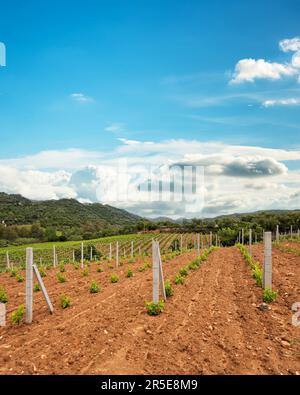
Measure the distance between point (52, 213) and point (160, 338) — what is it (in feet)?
396

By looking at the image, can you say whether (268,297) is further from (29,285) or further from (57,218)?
(57,218)

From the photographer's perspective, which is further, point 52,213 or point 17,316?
point 52,213

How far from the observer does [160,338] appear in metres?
5.77

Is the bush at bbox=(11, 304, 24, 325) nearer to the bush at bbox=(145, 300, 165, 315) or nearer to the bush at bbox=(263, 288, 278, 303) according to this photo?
the bush at bbox=(145, 300, 165, 315)

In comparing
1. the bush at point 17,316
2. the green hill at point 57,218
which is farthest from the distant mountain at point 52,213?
the bush at point 17,316

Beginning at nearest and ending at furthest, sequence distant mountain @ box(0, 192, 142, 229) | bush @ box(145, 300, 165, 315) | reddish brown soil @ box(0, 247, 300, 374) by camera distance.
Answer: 1. reddish brown soil @ box(0, 247, 300, 374)
2. bush @ box(145, 300, 165, 315)
3. distant mountain @ box(0, 192, 142, 229)

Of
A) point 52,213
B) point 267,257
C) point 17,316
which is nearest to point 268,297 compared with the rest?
point 267,257

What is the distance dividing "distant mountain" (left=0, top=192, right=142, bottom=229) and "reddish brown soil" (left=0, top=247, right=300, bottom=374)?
103m

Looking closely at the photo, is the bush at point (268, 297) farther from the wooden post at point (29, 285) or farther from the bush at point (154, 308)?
the wooden post at point (29, 285)

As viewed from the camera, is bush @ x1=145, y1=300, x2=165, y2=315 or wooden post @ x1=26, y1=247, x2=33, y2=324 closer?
wooden post @ x1=26, y1=247, x2=33, y2=324

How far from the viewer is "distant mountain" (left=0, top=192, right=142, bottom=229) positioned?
11312 centimetres

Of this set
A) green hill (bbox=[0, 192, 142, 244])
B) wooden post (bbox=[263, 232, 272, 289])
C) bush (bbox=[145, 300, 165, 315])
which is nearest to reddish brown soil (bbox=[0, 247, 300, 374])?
bush (bbox=[145, 300, 165, 315])
